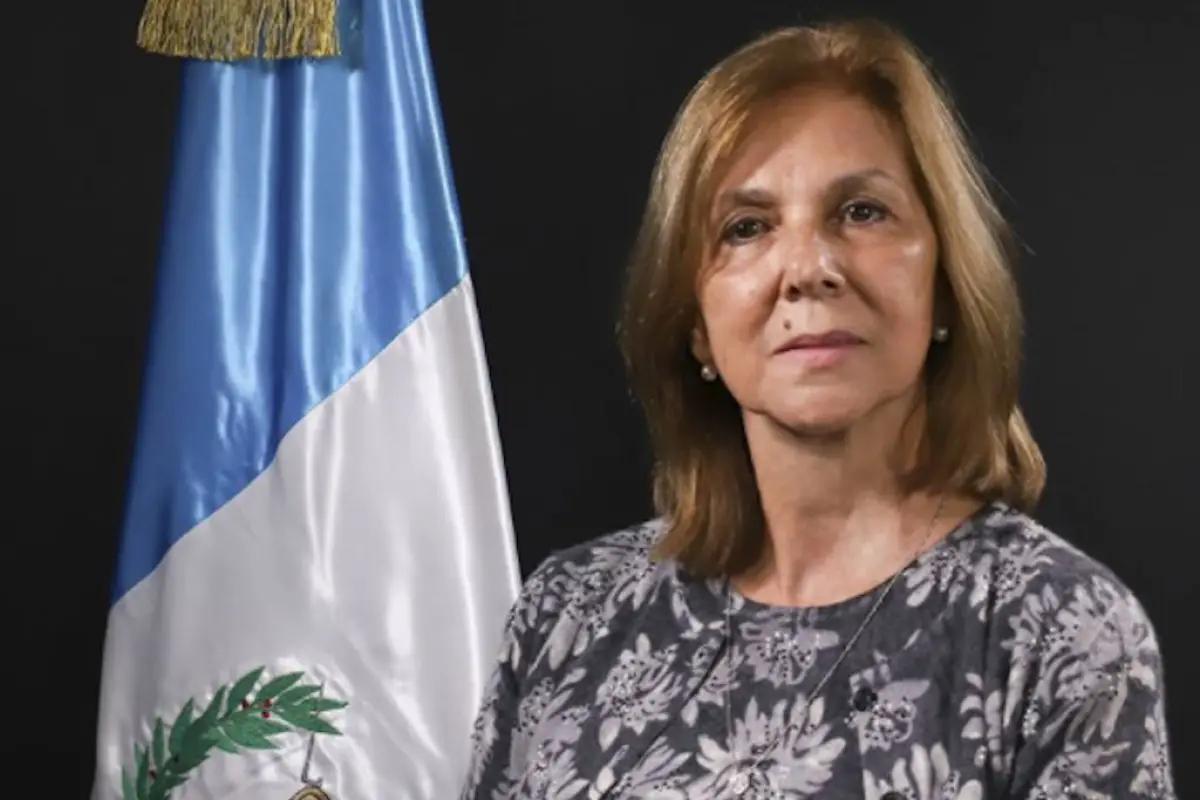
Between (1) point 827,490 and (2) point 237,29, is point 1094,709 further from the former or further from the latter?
→ (2) point 237,29

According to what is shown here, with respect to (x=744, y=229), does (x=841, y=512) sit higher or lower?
lower

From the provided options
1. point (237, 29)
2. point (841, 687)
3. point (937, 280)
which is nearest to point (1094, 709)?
point (841, 687)

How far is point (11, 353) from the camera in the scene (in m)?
2.29

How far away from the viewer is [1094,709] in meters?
1.19

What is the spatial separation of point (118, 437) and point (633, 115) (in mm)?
789

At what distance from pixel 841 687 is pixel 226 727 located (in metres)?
0.84

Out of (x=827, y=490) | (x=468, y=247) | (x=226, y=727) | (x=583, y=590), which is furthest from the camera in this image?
(x=468, y=247)

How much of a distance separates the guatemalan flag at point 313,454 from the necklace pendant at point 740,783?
2.12 ft

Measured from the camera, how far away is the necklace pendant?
1.30m

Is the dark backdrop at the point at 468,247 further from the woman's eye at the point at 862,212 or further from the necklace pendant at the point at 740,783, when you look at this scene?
the necklace pendant at the point at 740,783

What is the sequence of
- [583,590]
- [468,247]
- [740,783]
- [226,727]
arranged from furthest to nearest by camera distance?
[468,247]
[226,727]
[583,590]
[740,783]

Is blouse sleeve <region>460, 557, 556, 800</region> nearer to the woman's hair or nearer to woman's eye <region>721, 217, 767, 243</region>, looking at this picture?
the woman's hair

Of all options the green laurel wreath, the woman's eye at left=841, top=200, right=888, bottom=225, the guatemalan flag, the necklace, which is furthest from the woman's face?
A: the green laurel wreath

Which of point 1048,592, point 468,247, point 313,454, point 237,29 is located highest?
point 237,29
